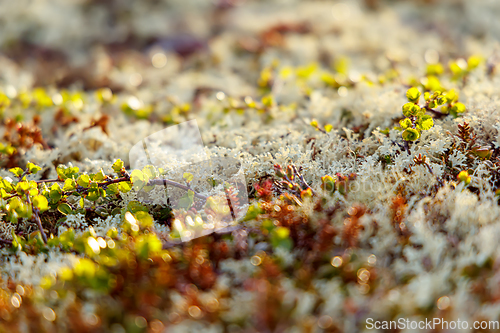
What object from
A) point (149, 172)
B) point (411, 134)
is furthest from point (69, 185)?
point (411, 134)

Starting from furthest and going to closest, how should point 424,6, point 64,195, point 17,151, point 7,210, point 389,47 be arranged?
point 424,6 < point 389,47 < point 17,151 < point 64,195 < point 7,210

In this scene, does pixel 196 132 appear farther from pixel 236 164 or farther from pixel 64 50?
pixel 64 50

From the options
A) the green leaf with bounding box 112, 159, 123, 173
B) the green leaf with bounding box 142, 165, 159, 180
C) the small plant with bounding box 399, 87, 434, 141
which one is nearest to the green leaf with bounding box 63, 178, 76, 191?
the green leaf with bounding box 112, 159, 123, 173

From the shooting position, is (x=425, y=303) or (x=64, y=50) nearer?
(x=425, y=303)

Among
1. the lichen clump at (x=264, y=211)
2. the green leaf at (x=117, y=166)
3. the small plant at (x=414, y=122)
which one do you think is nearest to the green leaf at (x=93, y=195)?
the lichen clump at (x=264, y=211)

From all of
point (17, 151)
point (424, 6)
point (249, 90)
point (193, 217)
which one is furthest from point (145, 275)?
point (424, 6)

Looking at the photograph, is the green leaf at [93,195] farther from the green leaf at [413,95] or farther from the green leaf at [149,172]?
the green leaf at [413,95]

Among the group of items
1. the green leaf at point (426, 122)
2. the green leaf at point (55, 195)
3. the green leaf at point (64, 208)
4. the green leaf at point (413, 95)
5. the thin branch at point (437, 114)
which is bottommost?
the green leaf at point (64, 208)

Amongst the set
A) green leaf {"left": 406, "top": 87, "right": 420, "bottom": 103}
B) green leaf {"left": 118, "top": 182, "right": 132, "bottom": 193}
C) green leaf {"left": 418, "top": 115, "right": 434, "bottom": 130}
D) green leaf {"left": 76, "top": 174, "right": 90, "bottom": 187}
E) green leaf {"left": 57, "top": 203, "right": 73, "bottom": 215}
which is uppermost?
green leaf {"left": 406, "top": 87, "right": 420, "bottom": 103}

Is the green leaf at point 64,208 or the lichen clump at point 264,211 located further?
the green leaf at point 64,208

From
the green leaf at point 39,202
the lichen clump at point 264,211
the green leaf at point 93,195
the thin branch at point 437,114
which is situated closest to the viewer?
the lichen clump at point 264,211

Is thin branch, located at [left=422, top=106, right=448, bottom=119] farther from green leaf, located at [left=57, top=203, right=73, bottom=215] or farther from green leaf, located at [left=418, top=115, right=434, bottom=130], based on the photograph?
green leaf, located at [left=57, top=203, right=73, bottom=215]
